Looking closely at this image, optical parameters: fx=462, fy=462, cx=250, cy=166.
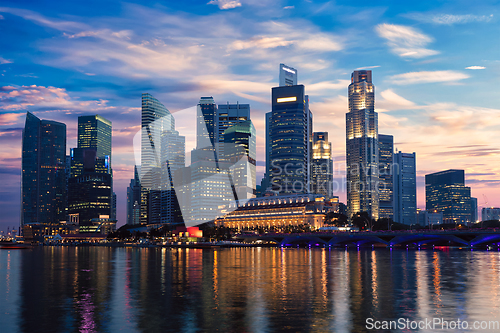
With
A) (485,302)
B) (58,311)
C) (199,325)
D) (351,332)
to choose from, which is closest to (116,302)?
(58,311)

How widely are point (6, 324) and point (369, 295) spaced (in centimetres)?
3060

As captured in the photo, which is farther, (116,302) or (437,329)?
(116,302)

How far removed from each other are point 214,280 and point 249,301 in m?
19.2

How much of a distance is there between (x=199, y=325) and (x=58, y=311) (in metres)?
13.0

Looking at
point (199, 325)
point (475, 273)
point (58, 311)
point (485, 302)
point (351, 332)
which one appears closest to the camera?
A: point (351, 332)

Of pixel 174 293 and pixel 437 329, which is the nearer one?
pixel 437 329

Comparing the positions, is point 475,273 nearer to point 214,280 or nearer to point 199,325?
point 214,280

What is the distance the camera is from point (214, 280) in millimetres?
58719

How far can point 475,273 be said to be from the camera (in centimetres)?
6712

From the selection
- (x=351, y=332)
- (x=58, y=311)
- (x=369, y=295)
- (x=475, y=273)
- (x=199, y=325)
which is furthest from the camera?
(x=475, y=273)

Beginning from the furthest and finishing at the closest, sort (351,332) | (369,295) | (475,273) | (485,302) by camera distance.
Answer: (475,273) < (369,295) < (485,302) < (351,332)

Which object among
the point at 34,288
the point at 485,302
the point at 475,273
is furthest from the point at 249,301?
the point at 475,273

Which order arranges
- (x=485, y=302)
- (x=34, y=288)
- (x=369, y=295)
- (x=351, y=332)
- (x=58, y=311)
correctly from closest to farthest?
(x=351, y=332) < (x=58, y=311) < (x=485, y=302) < (x=369, y=295) < (x=34, y=288)

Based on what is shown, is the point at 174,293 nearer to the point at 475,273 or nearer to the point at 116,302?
the point at 116,302
